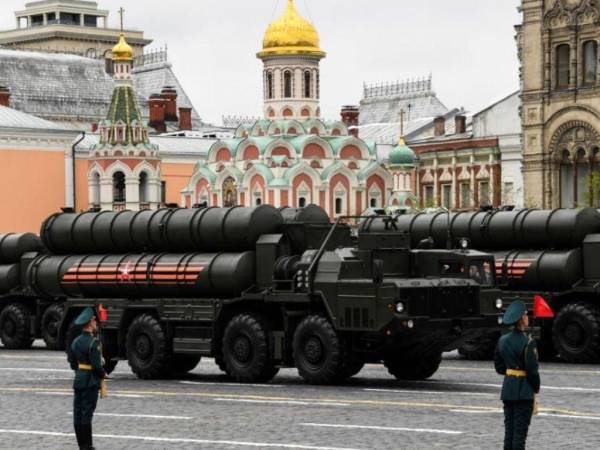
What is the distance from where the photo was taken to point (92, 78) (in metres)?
119

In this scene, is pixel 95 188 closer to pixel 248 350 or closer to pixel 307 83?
pixel 307 83

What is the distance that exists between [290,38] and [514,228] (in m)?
68.2

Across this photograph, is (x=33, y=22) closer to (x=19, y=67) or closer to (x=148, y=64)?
(x=148, y=64)

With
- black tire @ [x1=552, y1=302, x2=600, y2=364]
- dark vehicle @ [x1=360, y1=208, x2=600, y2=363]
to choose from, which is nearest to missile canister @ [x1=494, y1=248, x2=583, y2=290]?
dark vehicle @ [x1=360, y1=208, x2=600, y2=363]

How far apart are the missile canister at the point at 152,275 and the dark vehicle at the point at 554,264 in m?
4.06

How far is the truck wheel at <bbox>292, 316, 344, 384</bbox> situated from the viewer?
24.4 m

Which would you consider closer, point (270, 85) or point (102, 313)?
point (102, 313)

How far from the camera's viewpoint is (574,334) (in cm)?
2953

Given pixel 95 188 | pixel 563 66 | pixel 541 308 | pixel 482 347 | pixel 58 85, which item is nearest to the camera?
pixel 541 308

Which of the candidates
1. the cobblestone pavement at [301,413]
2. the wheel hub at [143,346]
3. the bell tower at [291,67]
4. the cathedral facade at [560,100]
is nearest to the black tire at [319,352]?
the cobblestone pavement at [301,413]

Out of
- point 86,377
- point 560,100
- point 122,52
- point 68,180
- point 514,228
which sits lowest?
point 86,377

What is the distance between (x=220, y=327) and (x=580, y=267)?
6862 millimetres

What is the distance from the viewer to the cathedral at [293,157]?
94.8 metres

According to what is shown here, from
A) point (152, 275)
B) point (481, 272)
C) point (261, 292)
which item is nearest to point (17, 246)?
point (152, 275)
